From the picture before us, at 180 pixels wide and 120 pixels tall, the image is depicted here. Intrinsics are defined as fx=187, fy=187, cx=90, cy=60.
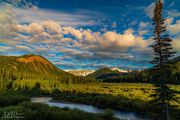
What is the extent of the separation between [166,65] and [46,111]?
855 inches

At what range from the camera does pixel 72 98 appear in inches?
3354

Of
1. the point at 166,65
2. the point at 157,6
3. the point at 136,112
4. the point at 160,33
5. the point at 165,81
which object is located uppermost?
the point at 157,6

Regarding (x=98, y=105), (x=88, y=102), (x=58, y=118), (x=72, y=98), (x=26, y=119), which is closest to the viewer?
(x=26, y=119)

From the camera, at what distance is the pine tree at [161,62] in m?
25.6

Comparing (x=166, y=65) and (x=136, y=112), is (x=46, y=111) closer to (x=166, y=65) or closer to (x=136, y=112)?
(x=166, y=65)

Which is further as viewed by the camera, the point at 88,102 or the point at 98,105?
the point at 88,102

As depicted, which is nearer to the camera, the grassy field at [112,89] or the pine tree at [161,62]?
the pine tree at [161,62]

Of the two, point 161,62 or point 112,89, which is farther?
point 112,89

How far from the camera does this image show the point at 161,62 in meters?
26.5

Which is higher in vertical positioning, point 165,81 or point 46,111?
point 165,81

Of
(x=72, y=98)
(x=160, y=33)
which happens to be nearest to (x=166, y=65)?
(x=160, y=33)

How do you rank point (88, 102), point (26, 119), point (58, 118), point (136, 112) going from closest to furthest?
point (26, 119)
point (58, 118)
point (136, 112)
point (88, 102)

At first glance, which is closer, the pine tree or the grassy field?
the pine tree

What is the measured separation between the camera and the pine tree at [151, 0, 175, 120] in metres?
25.6
